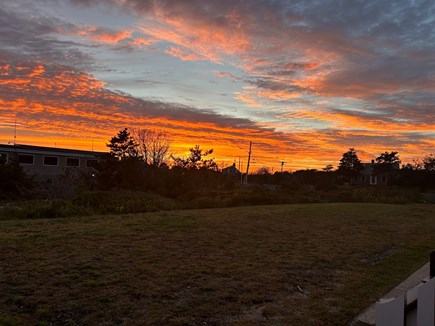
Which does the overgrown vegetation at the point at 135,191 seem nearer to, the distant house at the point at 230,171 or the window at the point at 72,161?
the distant house at the point at 230,171

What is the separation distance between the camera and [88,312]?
4.18 m

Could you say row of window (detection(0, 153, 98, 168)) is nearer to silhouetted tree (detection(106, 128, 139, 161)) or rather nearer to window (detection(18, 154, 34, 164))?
window (detection(18, 154, 34, 164))

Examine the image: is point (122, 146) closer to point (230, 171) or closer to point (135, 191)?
point (135, 191)

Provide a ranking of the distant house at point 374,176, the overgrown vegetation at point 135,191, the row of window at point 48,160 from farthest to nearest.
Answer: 1. the distant house at point 374,176
2. the row of window at point 48,160
3. the overgrown vegetation at point 135,191

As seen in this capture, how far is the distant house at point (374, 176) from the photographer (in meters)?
58.5

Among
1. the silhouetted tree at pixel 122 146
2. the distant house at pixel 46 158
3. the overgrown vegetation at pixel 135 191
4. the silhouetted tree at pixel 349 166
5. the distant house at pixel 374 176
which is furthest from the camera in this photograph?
the silhouetted tree at pixel 349 166

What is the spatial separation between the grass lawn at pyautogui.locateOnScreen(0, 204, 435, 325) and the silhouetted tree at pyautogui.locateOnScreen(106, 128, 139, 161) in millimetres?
16845

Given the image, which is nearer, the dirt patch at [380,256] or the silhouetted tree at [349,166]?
the dirt patch at [380,256]

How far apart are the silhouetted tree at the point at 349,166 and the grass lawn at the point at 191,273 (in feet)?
180

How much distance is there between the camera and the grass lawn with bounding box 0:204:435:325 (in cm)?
428

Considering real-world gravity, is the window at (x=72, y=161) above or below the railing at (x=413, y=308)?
above

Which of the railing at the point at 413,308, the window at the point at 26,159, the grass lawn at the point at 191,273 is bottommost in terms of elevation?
the grass lawn at the point at 191,273

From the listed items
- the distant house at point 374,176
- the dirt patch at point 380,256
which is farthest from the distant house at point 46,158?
the distant house at point 374,176

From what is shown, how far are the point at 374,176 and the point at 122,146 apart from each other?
52366 mm
